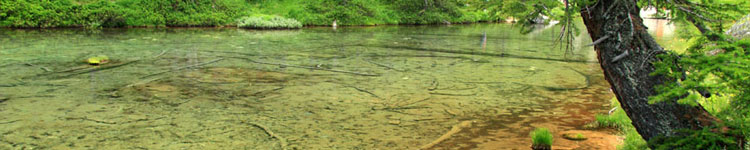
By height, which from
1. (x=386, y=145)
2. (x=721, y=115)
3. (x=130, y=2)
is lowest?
(x=386, y=145)

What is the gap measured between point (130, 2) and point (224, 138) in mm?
23387

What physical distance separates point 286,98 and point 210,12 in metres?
20.7

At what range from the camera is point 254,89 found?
8.98 meters

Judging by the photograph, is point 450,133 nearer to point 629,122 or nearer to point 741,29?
point 629,122

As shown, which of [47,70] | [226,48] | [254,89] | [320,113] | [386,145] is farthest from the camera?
[226,48]

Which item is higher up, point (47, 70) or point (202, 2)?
point (202, 2)

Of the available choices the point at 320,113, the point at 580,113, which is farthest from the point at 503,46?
the point at 320,113

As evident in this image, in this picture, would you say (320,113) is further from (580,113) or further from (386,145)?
(580,113)

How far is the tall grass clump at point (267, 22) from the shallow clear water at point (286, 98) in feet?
38.3

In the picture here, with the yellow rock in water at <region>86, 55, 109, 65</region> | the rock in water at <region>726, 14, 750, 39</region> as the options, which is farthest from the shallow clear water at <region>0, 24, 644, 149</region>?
the rock in water at <region>726, 14, 750, 39</region>

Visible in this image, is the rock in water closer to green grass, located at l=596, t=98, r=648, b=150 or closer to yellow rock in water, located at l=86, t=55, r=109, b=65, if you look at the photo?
green grass, located at l=596, t=98, r=648, b=150

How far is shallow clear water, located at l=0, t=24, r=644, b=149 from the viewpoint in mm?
5992

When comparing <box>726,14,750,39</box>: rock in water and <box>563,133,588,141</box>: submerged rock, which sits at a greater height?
<box>726,14,750,39</box>: rock in water

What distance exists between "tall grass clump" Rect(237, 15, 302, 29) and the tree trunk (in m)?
23.5
